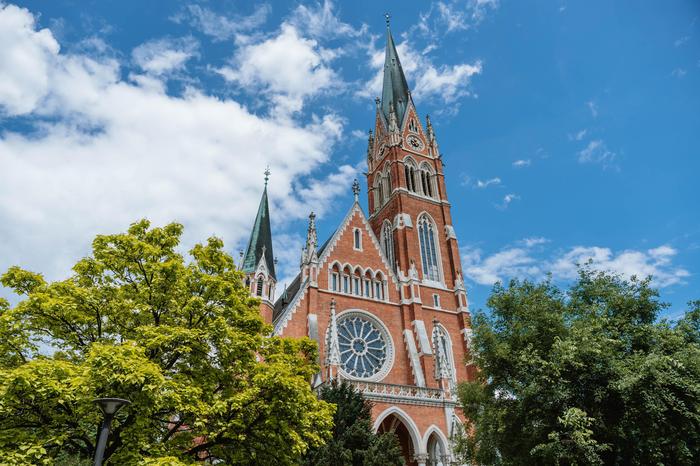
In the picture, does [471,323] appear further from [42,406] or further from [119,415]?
[42,406]

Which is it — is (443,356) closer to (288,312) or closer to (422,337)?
(422,337)

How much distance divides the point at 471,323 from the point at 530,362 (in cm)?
396

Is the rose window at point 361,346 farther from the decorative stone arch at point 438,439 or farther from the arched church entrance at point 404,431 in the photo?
the decorative stone arch at point 438,439

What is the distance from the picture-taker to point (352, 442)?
1608cm

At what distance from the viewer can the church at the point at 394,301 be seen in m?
24.2

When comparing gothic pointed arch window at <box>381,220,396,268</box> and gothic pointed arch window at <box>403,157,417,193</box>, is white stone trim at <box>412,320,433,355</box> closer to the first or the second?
gothic pointed arch window at <box>381,220,396,268</box>

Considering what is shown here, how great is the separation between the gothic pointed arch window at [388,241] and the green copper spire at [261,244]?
8868 mm

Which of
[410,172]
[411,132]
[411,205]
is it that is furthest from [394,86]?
[411,205]

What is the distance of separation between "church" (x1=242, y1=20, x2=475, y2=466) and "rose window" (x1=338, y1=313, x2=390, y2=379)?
0.06 m

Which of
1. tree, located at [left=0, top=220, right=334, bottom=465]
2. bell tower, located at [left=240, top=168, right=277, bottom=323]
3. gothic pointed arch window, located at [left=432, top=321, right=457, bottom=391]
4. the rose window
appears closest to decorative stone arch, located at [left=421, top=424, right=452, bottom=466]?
gothic pointed arch window, located at [left=432, top=321, right=457, bottom=391]

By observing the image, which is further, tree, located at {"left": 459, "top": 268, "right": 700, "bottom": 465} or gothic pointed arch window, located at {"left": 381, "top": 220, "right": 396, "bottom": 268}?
gothic pointed arch window, located at {"left": 381, "top": 220, "right": 396, "bottom": 268}

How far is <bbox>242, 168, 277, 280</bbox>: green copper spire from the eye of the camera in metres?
29.2

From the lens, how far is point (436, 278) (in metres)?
34.1

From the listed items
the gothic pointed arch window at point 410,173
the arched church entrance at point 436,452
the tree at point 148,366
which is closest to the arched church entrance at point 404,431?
the arched church entrance at point 436,452
